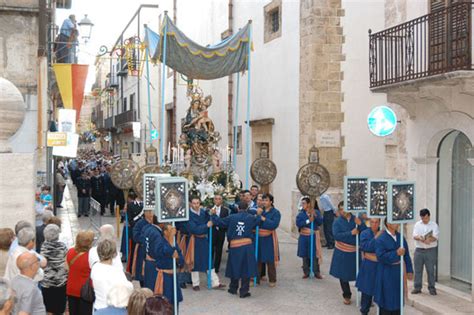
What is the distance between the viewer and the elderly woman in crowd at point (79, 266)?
6305 millimetres

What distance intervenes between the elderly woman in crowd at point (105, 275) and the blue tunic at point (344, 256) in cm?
470

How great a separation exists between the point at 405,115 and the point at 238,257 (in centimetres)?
402

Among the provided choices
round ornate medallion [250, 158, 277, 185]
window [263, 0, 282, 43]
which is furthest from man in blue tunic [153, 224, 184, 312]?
window [263, 0, 282, 43]

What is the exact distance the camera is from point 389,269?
766 cm

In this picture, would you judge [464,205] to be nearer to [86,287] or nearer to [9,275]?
[86,287]

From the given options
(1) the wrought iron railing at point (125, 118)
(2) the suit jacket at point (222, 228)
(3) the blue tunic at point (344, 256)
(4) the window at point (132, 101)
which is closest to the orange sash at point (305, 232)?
(2) the suit jacket at point (222, 228)

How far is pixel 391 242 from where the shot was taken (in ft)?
24.9

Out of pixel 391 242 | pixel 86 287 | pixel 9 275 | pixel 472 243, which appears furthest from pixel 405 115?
pixel 9 275

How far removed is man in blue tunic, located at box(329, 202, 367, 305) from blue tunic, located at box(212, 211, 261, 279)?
1290 mm

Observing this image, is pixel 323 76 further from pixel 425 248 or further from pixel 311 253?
pixel 425 248

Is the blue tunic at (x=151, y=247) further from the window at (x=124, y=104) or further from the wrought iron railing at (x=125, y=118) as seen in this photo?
the window at (x=124, y=104)

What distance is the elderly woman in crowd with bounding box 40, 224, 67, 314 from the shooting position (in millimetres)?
6434

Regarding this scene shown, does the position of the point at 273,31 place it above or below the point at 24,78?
above

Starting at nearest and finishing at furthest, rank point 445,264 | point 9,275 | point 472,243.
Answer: point 9,275, point 472,243, point 445,264
